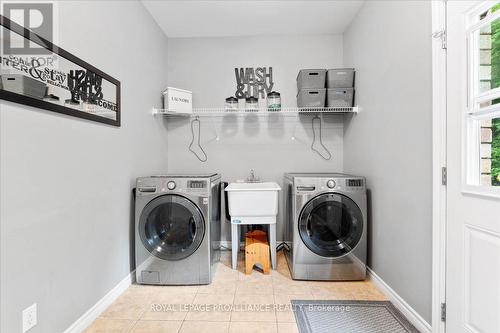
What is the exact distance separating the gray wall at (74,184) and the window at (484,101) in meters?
2.18

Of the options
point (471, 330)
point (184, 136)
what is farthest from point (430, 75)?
point (184, 136)

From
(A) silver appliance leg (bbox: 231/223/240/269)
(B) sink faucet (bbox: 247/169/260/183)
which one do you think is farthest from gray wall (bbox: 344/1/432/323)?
(A) silver appliance leg (bbox: 231/223/240/269)

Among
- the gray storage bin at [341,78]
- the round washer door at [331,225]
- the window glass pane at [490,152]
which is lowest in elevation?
the round washer door at [331,225]

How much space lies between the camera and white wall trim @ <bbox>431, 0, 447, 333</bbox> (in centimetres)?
143

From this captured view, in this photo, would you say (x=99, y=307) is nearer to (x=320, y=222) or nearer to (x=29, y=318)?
(x=29, y=318)

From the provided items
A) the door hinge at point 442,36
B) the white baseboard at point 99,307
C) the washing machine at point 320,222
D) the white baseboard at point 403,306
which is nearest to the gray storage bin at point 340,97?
the washing machine at point 320,222

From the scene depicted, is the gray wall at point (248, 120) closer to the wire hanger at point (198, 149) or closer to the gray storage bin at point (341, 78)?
the wire hanger at point (198, 149)

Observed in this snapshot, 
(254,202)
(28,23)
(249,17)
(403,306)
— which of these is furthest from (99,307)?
(249,17)

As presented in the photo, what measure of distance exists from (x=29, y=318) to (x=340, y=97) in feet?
9.63

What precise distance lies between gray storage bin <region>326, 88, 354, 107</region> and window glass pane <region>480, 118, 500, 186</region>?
1.58 metres

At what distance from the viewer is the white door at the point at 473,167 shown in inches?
46.0

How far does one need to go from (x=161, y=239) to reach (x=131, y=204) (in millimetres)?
404

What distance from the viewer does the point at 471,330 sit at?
1.27 metres

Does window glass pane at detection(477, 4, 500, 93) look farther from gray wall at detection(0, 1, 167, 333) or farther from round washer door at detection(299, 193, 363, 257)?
gray wall at detection(0, 1, 167, 333)
